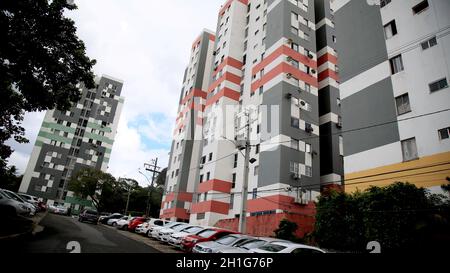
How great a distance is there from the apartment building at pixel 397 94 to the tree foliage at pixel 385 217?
2.38 meters

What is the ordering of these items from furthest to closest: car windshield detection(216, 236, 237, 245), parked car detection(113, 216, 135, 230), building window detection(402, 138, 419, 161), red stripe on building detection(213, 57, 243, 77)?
red stripe on building detection(213, 57, 243, 77), parked car detection(113, 216, 135, 230), building window detection(402, 138, 419, 161), car windshield detection(216, 236, 237, 245)

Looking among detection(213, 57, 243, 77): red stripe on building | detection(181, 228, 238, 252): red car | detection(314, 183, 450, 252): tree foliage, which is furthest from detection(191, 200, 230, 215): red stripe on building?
detection(213, 57, 243, 77): red stripe on building

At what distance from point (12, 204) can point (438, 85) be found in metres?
27.4

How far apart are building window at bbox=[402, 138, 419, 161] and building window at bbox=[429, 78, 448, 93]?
343 cm

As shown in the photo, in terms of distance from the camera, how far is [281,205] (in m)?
26.9

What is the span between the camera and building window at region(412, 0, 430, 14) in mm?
19803

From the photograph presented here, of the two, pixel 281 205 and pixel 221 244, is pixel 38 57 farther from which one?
pixel 281 205

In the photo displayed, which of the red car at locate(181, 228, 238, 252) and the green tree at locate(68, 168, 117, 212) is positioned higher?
the green tree at locate(68, 168, 117, 212)

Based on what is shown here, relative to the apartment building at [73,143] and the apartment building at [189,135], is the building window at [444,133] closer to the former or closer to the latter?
the apartment building at [189,135]

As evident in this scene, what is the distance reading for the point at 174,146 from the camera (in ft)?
172

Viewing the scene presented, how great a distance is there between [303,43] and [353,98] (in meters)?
14.9

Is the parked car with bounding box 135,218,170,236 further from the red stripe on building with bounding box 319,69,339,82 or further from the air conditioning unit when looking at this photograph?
the red stripe on building with bounding box 319,69,339,82
